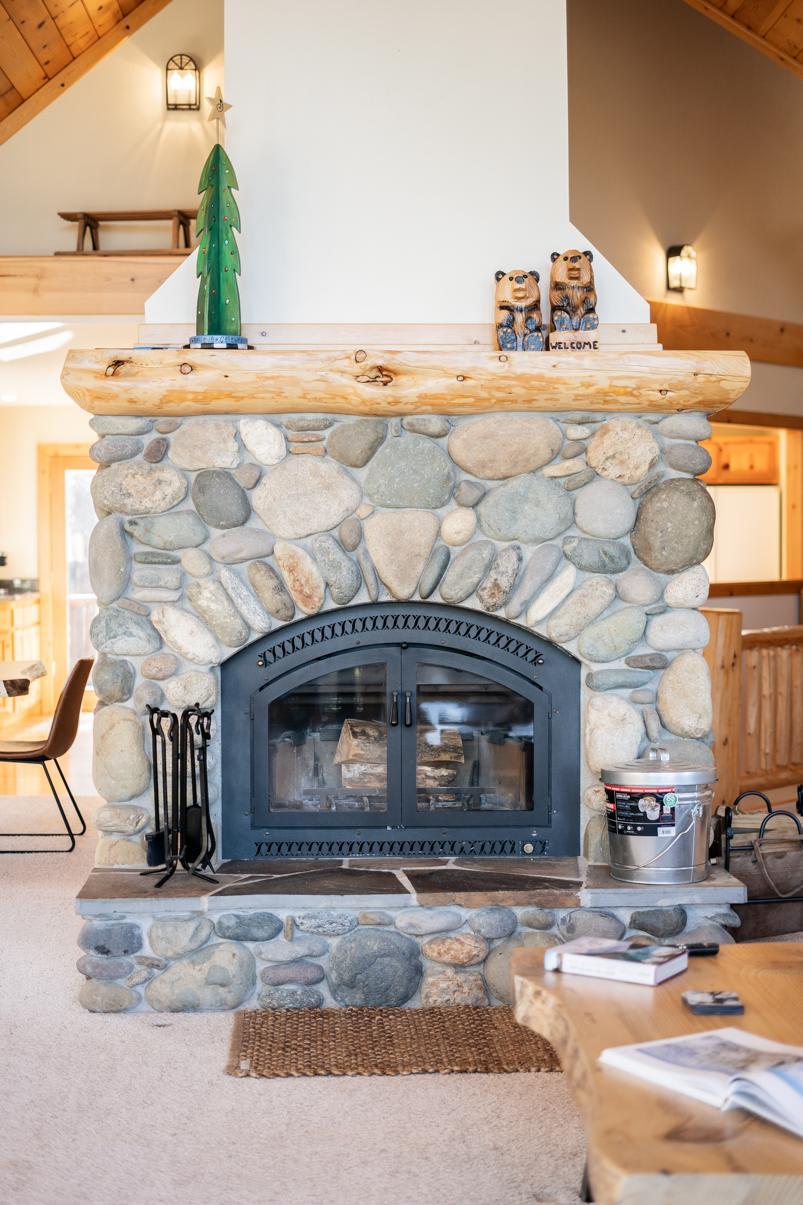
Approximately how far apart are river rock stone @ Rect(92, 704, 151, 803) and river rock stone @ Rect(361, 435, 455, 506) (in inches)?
38.4

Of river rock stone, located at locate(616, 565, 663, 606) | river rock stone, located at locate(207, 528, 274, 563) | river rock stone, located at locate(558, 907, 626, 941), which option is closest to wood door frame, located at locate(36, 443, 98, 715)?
river rock stone, located at locate(207, 528, 274, 563)

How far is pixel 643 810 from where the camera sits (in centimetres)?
325

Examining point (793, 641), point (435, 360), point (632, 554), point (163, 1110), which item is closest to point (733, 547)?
point (793, 641)

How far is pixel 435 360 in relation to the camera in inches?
132

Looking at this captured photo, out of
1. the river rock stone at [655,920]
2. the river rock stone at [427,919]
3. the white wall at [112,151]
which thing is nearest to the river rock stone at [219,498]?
the river rock stone at [427,919]

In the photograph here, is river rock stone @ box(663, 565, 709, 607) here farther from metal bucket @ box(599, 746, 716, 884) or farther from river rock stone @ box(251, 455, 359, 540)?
river rock stone @ box(251, 455, 359, 540)

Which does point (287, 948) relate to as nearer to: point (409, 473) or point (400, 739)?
point (400, 739)

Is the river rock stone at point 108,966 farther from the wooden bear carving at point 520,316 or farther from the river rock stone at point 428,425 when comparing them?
the wooden bear carving at point 520,316

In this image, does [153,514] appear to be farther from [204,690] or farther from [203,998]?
[203,998]

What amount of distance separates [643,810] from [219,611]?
1319mm

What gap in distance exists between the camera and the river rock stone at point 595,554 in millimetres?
3527

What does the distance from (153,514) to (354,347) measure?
0.77 metres

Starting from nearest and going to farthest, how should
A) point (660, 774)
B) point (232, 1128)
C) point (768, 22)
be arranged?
point (232, 1128)
point (660, 774)
point (768, 22)

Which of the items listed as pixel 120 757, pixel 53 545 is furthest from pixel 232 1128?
pixel 53 545
